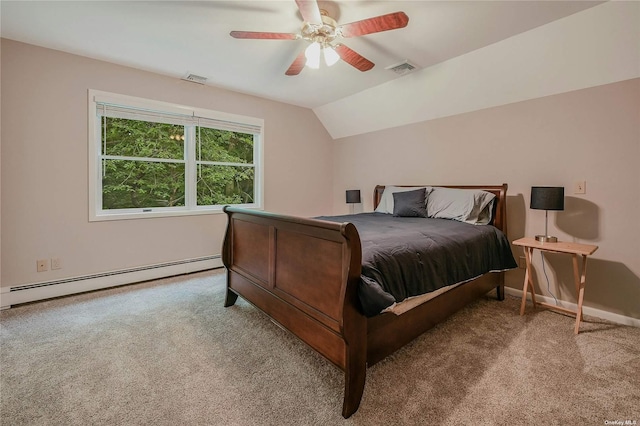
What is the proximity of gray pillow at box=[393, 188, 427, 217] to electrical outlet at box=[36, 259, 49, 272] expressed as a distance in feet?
12.1

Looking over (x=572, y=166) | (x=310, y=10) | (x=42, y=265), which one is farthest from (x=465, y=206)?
(x=42, y=265)

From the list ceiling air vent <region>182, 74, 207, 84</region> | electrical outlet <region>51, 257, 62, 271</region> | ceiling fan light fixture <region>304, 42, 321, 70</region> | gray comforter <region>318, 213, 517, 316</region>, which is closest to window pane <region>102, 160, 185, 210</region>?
electrical outlet <region>51, 257, 62, 271</region>

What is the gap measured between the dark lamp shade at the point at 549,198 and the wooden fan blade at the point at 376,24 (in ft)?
6.05

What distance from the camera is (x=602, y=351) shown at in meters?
1.99

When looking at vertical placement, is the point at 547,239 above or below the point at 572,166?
below

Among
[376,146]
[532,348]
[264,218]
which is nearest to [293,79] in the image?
[376,146]

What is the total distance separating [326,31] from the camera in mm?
2148

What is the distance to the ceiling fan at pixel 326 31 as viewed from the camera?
181cm

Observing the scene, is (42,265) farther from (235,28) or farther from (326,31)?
(326,31)

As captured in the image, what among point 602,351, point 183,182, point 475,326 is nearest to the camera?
point 602,351

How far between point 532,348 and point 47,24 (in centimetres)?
450

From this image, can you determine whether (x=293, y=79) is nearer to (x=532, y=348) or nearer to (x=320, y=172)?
(x=320, y=172)

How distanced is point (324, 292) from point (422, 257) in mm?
738

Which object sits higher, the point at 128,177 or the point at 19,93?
the point at 19,93
